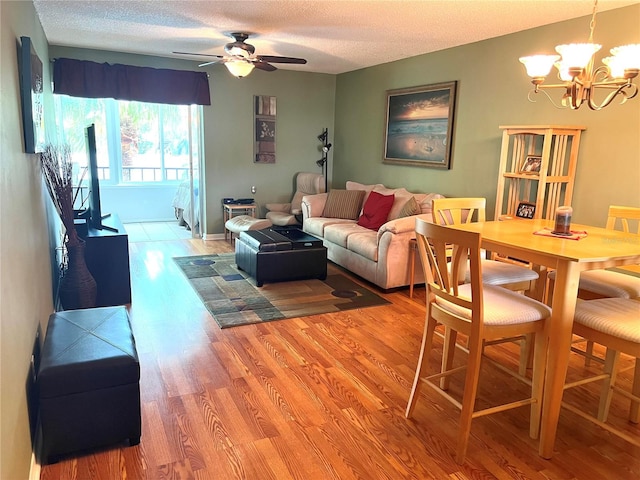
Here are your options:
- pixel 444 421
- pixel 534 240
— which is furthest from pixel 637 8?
Result: pixel 444 421

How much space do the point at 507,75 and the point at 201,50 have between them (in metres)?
3.38

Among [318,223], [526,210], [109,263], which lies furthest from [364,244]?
[109,263]

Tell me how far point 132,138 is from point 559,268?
7389 millimetres

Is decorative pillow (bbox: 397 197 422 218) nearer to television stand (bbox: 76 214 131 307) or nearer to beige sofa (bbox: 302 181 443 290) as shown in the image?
beige sofa (bbox: 302 181 443 290)

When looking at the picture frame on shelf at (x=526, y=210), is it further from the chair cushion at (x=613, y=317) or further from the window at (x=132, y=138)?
the window at (x=132, y=138)

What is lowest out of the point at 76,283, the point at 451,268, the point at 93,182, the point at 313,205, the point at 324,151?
the point at 76,283

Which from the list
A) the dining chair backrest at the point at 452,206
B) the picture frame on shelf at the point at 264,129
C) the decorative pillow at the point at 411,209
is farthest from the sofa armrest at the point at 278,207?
the dining chair backrest at the point at 452,206

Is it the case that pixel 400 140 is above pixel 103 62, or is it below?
below

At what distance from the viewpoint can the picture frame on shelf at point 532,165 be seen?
379 centimetres

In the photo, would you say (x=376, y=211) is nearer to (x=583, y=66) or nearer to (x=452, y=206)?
(x=452, y=206)

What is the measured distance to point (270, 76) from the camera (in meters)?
6.58

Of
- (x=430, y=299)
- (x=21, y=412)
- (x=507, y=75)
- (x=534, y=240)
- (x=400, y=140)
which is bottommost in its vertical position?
(x=21, y=412)

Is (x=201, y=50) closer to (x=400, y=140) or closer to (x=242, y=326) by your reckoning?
(x=400, y=140)

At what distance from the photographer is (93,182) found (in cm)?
393
